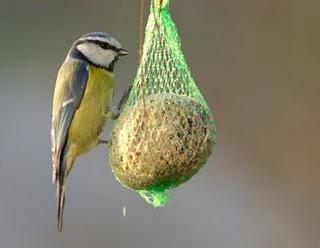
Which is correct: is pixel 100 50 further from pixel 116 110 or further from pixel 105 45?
pixel 116 110

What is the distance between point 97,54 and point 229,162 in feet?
7.64

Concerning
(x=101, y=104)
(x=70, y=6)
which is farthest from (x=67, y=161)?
(x=70, y=6)

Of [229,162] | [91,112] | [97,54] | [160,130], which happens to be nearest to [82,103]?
[91,112]

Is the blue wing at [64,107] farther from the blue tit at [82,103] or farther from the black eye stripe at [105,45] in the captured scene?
the black eye stripe at [105,45]

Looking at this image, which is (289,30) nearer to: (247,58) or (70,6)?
(247,58)

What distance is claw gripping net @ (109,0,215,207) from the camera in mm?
2943

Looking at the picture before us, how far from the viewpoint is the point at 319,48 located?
5320mm

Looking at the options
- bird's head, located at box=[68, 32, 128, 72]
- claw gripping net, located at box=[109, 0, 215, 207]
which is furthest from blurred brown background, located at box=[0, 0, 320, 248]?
claw gripping net, located at box=[109, 0, 215, 207]

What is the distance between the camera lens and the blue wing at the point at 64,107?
10.8 ft

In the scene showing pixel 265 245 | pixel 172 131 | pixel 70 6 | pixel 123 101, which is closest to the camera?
pixel 172 131

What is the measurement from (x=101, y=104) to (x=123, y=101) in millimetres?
85

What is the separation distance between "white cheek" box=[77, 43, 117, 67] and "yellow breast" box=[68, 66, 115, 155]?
1.3 inches

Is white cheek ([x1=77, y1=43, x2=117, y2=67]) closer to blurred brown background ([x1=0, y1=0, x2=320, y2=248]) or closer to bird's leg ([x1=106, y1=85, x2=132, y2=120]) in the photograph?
bird's leg ([x1=106, y1=85, x2=132, y2=120])

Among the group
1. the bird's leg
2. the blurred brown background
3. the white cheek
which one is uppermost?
the white cheek
